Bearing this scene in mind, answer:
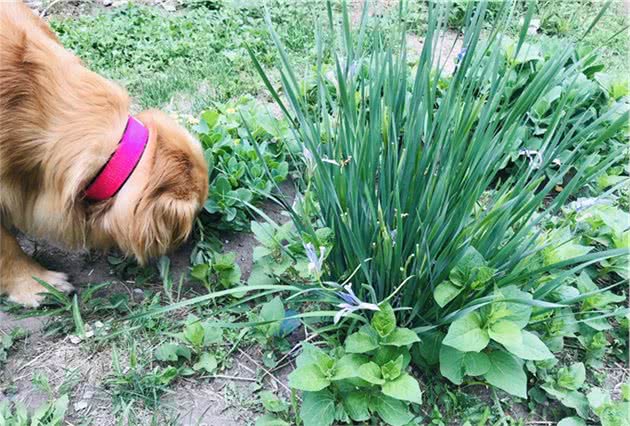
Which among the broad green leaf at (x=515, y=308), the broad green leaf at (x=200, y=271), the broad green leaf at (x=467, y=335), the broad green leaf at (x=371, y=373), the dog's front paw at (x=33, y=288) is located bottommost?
the dog's front paw at (x=33, y=288)

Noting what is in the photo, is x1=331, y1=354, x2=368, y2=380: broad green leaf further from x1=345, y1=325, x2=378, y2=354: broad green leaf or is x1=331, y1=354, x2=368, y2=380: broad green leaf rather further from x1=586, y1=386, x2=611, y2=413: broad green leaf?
x1=586, y1=386, x2=611, y2=413: broad green leaf

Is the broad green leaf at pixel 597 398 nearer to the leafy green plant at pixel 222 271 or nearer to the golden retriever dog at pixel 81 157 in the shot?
the leafy green plant at pixel 222 271

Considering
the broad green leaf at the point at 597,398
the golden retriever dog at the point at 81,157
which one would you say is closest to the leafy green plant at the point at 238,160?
the golden retriever dog at the point at 81,157

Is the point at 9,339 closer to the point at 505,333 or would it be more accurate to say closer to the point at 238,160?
the point at 238,160

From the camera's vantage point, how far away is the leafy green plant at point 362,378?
6.14 feet

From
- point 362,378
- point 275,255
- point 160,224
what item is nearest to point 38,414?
point 160,224

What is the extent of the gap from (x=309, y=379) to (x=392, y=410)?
0.96 ft

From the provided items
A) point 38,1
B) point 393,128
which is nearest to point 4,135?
point 393,128

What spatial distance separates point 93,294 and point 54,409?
0.59 m

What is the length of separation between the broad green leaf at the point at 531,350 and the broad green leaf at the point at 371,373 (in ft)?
1.36

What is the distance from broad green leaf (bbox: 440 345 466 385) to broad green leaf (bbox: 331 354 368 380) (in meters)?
0.27

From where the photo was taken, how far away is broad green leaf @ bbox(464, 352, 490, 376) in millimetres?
1915

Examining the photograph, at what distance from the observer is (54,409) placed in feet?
6.66

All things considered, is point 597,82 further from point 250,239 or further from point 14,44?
point 14,44
